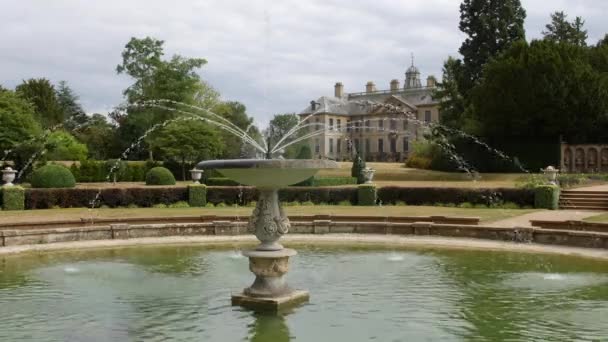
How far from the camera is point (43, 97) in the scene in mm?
70312

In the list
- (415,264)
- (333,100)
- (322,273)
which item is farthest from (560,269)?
(333,100)

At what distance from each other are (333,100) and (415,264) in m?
99.7

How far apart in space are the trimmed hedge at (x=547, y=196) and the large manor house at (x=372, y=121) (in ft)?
247

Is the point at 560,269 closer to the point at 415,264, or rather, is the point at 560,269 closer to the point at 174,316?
the point at 415,264

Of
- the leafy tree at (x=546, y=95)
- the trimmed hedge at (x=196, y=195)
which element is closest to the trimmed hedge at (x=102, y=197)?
the trimmed hedge at (x=196, y=195)

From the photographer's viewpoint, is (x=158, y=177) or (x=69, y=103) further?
(x=69, y=103)

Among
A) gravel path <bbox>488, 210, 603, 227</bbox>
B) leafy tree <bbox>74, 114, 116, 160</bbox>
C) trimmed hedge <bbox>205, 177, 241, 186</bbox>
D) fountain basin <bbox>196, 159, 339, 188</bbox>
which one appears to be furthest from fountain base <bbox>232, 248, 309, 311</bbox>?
leafy tree <bbox>74, 114, 116, 160</bbox>

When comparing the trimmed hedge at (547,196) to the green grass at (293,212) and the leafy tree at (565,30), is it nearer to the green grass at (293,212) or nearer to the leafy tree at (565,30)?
the green grass at (293,212)

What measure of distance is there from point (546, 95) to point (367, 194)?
64.2ft

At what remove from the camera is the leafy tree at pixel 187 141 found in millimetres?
47375

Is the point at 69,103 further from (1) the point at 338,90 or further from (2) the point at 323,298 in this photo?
(2) the point at 323,298

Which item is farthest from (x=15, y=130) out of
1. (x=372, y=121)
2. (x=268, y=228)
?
(x=372, y=121)

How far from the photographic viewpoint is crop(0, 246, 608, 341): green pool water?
7.67 meters

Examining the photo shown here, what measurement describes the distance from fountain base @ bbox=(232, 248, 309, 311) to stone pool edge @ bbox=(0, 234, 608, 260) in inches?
271
